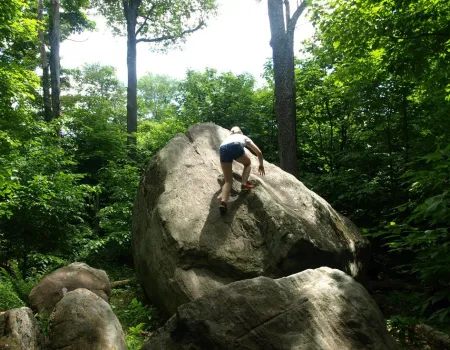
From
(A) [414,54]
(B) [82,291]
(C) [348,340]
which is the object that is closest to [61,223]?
(B) [82,291]

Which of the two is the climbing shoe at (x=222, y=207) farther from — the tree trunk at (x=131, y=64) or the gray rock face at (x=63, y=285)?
the tree trunk at (x=131, y=64)

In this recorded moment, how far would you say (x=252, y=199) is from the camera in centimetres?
620

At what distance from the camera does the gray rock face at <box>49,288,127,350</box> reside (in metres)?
4.38

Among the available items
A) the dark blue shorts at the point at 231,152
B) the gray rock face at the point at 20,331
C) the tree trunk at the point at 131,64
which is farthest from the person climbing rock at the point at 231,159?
the tree trunk at the point at 131,64

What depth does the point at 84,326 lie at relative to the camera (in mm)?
4527

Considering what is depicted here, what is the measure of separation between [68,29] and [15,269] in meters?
16.3

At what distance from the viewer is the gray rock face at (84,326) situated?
438 cm

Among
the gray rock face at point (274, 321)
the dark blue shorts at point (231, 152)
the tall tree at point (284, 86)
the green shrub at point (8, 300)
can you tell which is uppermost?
the tall tree at point (284, 86)

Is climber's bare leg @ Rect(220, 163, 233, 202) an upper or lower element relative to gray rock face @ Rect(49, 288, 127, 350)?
upper

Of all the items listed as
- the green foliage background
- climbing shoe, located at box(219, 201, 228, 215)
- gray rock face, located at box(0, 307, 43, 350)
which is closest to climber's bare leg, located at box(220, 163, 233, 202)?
climbing shoe, located at box(219, 201, 228, 215)

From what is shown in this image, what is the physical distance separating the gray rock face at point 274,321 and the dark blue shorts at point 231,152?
2953 mm

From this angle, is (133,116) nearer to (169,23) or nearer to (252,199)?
(169,23)

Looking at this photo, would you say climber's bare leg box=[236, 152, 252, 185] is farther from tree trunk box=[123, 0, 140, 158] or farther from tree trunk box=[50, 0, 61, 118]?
tree trunk box=[50, 0, 61, 118]

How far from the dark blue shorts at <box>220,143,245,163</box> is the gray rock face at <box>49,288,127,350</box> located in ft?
10.1
